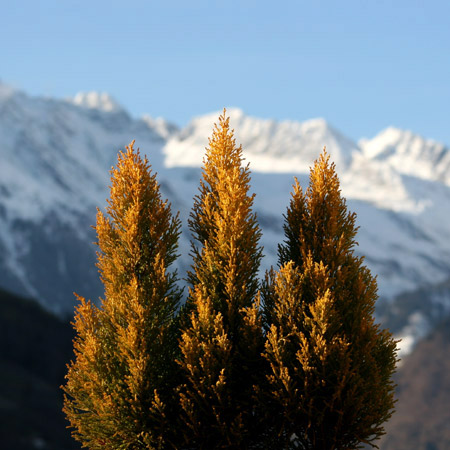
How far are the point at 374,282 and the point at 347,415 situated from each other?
390 centimetres

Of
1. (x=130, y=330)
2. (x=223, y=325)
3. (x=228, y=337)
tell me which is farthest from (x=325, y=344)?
(x=130, y=330)

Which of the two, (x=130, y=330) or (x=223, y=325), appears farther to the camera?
(x=223, y=325)

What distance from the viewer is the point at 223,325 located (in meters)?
19.1

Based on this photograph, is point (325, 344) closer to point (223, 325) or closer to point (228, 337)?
point (228, 337)

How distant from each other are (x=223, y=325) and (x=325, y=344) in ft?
9.54

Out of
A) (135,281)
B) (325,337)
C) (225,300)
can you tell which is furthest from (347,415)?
(135,281)

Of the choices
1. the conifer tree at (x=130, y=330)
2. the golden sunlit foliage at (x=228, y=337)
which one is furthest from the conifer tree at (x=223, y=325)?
the conifer tree at (x=130, y=330)

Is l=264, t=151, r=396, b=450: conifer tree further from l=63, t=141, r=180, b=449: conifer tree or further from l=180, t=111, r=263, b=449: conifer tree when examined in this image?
l=63, t=141, r=180, b=449: conifer tree

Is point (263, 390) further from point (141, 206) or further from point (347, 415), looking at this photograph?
point (141, 206)

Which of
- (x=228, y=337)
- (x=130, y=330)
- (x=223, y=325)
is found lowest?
(x=130, y=330)

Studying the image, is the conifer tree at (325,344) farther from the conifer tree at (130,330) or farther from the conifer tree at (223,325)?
the conifer tree at (130,330)

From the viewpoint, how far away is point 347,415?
734 inches

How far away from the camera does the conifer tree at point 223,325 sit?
18.3 metres

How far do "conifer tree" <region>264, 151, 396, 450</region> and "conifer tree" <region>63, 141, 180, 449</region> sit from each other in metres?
3.03
